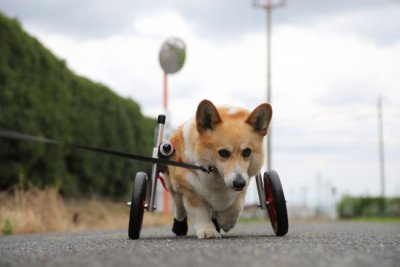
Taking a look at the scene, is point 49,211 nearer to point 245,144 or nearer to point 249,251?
point 245,144

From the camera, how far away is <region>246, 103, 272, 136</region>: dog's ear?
511 cm

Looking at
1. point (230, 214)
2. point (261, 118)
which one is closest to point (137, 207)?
point (230, 214)

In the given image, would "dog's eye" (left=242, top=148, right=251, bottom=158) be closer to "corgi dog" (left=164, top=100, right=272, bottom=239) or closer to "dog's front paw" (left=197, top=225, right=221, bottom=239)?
"corgi dog" (left=164, top=100, right=272, bottom=239)

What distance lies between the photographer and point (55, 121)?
14.1m

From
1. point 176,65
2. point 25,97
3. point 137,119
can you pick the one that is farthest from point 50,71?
point 137,119

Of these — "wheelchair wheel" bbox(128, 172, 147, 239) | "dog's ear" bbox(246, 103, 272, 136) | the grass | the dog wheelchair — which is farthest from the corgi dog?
the grass

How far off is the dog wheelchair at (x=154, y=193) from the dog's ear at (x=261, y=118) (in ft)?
1.60

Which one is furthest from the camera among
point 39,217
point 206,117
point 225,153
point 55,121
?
point 55,121

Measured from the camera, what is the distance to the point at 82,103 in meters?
16.3

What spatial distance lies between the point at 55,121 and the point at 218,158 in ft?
32.2

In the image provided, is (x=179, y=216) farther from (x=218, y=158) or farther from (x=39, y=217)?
(x=39, y=217)

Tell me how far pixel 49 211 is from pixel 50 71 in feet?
15.0

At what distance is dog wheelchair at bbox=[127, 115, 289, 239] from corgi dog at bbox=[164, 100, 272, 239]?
17 centimetres

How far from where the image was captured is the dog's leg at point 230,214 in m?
5.37
